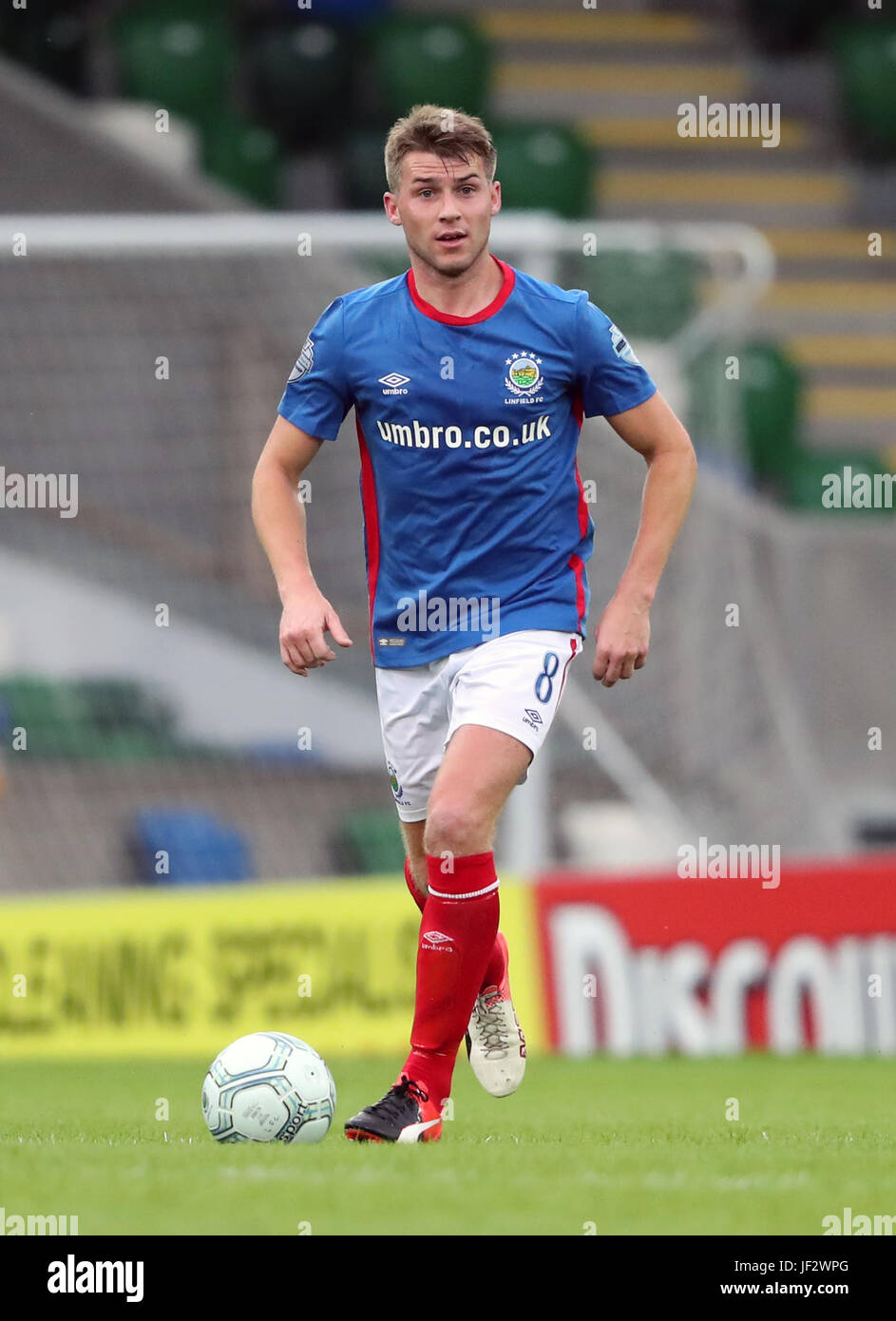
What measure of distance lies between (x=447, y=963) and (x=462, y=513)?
1042mm

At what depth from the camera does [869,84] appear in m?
17.8

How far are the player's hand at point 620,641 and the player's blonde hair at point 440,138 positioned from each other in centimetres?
104

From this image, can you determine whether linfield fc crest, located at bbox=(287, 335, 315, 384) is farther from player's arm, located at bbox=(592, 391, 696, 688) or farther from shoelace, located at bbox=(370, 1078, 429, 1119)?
shoelace, located at bbox=(370, 1078, 429, 1119)

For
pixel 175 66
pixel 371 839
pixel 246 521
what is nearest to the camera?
pixel 371 839

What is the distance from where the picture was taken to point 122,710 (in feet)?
38.8

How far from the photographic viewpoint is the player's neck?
17.8 ft

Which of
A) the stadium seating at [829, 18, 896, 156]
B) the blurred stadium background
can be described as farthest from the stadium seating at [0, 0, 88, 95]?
the stadium seating at [829, 18, 896, 156]

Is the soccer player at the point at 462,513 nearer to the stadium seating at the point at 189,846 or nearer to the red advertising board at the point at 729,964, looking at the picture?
the red advertising board at the point at 729,964

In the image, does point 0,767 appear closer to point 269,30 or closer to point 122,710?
point 122,710

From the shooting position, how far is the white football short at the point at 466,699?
17.1 feet

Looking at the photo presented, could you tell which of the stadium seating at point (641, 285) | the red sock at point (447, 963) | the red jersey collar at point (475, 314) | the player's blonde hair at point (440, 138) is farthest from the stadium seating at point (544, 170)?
the red sock at point (447, 963)

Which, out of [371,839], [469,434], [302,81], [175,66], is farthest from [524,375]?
[302,81]

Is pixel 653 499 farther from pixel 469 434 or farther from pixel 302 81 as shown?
pixel 302 81
